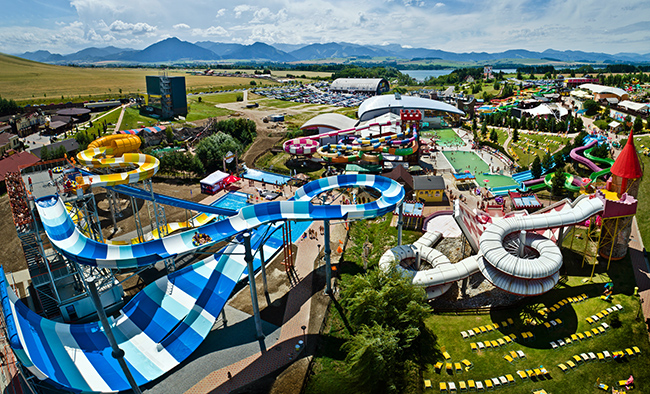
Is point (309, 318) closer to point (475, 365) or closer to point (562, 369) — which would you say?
point (475, 365)

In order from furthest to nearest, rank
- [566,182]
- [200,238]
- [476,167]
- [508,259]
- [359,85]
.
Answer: [359,85]
[476,167]
[566,182]
[508,259]
[200,238]

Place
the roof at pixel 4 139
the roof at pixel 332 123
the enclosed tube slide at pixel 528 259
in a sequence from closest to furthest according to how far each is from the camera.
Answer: the enclosed tube slide at pixel 528 259 → the roof at pixel 4 139 → the roof at pixel 332 123

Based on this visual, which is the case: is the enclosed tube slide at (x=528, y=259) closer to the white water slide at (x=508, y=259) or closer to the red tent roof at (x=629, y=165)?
the white water slide at (x=508, y=259)

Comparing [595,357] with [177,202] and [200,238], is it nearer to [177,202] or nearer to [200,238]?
[200,238]

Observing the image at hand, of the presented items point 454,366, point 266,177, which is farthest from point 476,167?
point 454,366

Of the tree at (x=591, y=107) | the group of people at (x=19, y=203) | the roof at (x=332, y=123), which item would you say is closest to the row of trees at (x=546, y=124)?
the tree at (x=591, y=107)

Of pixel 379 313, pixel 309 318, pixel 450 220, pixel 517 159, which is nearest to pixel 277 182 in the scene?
pixel 450 220

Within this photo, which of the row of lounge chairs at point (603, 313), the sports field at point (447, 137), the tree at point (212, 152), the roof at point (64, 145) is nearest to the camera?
the row of lounge chairs at point (603, 313)
